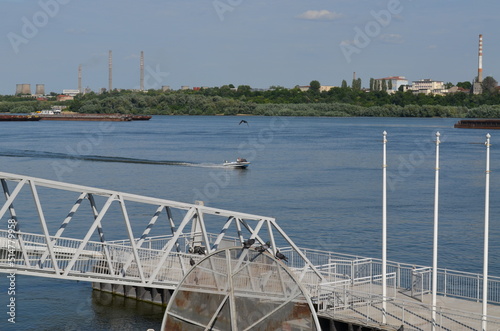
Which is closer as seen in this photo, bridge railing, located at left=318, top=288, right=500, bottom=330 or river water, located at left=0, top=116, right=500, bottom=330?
bridge railing, located at left=318, top=288, right=500, bottom=330

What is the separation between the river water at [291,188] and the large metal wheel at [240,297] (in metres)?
12.1

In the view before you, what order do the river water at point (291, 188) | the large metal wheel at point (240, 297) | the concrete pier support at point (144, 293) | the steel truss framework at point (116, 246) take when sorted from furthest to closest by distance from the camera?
the river water at point (291, 188) < the concrete pier support at point (144, 293) < the steel truss framework at point (116, 246) < the large metal wheel at point (240, 297)

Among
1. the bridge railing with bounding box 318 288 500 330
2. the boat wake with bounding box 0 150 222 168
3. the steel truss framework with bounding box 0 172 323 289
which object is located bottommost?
the boat wake with bounding box 0 150 222 168

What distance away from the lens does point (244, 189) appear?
7819 centimetres

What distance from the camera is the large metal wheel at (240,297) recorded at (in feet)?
66.1

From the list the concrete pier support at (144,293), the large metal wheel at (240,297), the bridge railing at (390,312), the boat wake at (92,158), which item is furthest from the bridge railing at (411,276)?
the boat wake at (92,158)

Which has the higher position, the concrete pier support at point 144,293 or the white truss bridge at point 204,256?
the white truss bridge at point 204,256

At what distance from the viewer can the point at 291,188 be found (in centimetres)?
7744

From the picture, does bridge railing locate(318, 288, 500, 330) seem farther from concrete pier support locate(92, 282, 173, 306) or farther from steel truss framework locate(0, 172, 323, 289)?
concrete pier support locate(92, 282, 173, 306)

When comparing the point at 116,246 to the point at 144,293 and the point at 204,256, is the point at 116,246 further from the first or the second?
the point at 204,256

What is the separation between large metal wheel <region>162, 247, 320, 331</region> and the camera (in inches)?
793

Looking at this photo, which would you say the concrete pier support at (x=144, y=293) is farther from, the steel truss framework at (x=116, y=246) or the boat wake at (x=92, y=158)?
the boat wake at (x=92, y=158)

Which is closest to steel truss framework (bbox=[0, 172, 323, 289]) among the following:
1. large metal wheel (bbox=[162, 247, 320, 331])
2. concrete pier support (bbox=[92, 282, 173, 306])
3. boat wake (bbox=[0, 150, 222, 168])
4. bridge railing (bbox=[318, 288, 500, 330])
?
concrete pier support (bbox=[92, 282, 173, 306])

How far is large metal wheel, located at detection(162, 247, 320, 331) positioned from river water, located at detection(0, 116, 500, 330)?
1213cm
